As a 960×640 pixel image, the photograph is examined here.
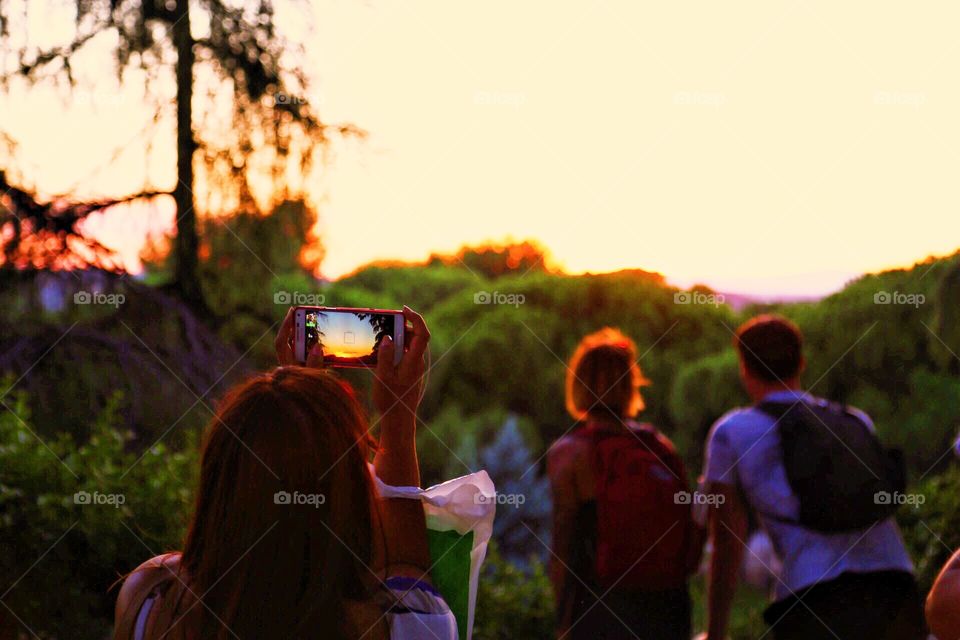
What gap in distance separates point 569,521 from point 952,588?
1663 mm

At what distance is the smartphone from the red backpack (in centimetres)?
144

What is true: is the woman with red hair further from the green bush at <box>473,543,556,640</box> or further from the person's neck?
the green bush at <box>473,543,556,640</box>

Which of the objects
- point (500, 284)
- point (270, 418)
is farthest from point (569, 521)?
point (500, 284)

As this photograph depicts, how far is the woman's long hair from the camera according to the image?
1258mm

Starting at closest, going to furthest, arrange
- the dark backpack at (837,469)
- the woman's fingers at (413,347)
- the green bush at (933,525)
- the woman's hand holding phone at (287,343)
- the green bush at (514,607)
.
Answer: the woman's fingers at (413,347) < the woman's hand holding phone at (287,343) < the dark backpack at (837,469) < the green bush at (514,607) < the green bush at (933,525)

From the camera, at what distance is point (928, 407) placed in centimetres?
715

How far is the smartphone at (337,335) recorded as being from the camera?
1762 mm

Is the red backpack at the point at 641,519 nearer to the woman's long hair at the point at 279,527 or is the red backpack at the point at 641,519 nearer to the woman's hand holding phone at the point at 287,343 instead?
the woman's hand holding phone at the point at 287,343

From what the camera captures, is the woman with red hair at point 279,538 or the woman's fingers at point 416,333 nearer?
the woman with red hair at point 279,538

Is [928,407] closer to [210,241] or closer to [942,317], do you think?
[942,317]

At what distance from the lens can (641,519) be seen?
9.80ft

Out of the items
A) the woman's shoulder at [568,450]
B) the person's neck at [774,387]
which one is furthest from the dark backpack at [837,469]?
the woman's shoulder at [568,450]

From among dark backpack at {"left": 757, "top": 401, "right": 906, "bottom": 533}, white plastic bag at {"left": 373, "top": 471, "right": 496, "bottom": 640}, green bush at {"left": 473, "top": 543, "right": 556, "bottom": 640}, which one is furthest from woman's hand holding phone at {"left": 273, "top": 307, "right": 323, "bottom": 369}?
green bush at {"left": 473, "top": 543, "right": 556, "bottom": 640}

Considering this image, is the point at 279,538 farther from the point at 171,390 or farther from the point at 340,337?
the point at 171,390
